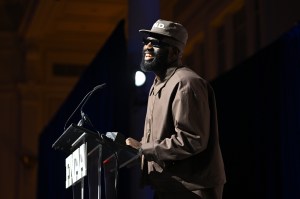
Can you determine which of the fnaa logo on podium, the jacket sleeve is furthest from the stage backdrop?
the jacket sleeve

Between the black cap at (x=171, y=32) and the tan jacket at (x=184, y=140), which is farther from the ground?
the black cap at (x=171, y=32)

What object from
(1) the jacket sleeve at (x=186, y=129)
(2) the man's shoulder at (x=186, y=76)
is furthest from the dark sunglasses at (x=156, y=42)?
(1) the jacket sleeve at (x=186, y=129)

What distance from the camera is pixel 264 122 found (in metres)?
5.02

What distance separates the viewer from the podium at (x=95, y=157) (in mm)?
2768

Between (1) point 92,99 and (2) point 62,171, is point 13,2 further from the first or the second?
(1) point 92,99

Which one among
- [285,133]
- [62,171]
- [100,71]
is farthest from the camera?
[62,171]

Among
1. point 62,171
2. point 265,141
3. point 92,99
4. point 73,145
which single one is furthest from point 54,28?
point 73,145

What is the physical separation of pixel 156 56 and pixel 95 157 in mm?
426

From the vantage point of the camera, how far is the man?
2.73 metres

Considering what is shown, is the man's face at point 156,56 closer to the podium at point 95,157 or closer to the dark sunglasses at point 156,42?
the dark sunglasses at point 156,42

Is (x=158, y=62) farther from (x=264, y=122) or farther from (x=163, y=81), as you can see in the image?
(x=264, y=122)

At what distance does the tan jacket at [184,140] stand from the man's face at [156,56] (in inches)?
3.1

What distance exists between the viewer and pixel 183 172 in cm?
275

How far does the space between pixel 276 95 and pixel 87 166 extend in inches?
90.8
